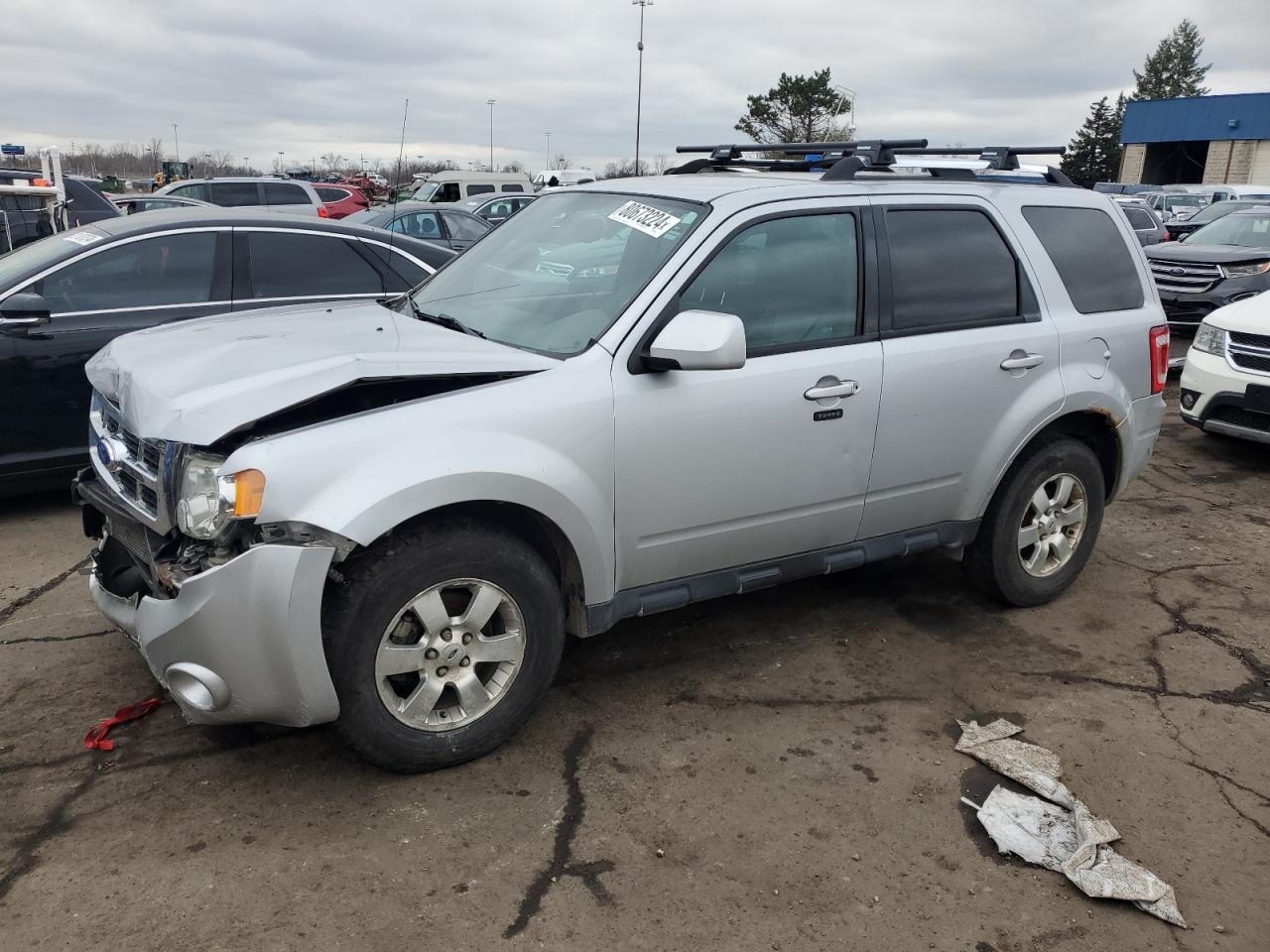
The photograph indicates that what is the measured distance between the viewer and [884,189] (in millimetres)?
4148

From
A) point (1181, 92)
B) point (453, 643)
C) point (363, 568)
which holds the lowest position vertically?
point (453, 643)

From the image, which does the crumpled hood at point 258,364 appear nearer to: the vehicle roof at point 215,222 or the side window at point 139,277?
the side window at point 139,277

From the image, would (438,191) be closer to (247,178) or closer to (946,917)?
(247,178)

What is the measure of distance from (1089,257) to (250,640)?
3918 mm

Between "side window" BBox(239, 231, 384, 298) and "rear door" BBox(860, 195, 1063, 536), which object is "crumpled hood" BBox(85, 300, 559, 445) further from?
"side window" BBox(239, 231, 384, 298)

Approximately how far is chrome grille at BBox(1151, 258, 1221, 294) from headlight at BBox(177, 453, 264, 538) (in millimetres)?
11595

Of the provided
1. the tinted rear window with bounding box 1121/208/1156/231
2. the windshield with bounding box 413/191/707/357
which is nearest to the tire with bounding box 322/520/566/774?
the windshield with bounding box 413/191/707/357

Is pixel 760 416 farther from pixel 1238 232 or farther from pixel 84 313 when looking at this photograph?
pixel 1238 232

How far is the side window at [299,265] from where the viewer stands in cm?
609

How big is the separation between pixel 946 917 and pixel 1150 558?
11.5 feet

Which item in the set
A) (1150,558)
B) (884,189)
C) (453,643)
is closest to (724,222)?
(884,189)

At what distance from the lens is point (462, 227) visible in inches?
611

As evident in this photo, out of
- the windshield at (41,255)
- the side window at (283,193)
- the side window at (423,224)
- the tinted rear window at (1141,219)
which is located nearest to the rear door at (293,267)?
the windshield at (41,255)

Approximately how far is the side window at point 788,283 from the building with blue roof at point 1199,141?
2179 inches
